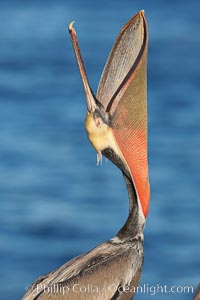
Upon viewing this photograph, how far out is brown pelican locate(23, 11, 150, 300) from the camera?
6.24 metres

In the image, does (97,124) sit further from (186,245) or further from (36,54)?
(36,54)

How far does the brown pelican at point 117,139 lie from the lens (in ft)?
20.5

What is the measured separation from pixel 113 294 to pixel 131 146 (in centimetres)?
62

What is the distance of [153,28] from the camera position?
50.6 ft

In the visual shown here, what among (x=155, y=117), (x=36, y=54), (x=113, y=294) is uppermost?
(x=36, y=54)

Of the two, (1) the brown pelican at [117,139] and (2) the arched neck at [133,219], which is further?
(2) the arched neck at [133,219]

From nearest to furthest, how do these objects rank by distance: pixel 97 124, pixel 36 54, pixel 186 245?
pixel 97 124, pixel 186 245, pixel 36 54

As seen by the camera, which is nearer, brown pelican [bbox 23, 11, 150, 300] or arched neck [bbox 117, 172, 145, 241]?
brown pelican [bbox 23, 11, 150, 300]

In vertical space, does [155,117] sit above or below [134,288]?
above

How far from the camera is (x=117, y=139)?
6309 millimetres

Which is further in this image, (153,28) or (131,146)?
(153,28)

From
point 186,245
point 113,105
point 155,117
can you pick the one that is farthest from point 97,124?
point 155,117

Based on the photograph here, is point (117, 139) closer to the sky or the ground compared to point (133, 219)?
closer to the sky

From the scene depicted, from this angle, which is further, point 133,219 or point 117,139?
point 133,219
